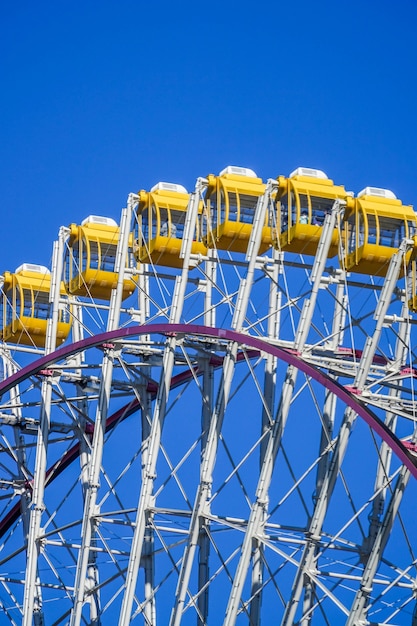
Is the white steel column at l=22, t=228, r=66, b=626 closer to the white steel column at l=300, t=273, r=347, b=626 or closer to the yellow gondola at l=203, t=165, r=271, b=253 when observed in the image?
the yellow gondola at l=203, t=165, r=271, b=253

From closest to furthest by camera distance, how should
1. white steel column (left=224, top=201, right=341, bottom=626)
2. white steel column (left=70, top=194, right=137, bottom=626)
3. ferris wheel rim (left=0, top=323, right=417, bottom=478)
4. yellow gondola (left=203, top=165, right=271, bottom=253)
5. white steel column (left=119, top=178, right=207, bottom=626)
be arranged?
ferris wheel rim (left=0, top=323, right=417, bottom=478)
white steel column (left=224, top=201, right=341, bottom=626)
white steel column (left=119, top=178, right=207, bottom=626)
yellow gondola (left=203, top=165, right=271, bottom=253)
white steel column (left=70, top=194, right=137, bottom=626)

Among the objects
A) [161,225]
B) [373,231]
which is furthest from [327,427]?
[161,225]

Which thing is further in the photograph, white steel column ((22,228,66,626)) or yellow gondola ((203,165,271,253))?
white steel column ((22,228,66,626))

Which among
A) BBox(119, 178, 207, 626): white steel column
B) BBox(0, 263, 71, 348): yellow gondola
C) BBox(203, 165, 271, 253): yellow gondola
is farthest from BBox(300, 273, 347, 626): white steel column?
BBox(0, 263, 71, 348): yellow gondola

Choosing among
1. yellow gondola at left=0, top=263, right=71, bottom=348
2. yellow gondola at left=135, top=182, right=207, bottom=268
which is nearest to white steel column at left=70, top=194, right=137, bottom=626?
yellow gondola at left=135, top=182, right=207, bottom=268

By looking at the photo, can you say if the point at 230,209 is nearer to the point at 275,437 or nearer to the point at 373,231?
the point at 373,231

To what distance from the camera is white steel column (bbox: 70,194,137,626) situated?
6294cm

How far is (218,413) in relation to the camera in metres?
58.7

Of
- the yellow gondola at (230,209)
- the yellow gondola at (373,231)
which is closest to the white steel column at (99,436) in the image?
the yellow gondola at (230,209)

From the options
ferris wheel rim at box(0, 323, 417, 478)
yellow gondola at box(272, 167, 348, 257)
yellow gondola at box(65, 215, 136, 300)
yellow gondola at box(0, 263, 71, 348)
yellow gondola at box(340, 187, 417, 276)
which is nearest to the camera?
ferris wheel rim at box(0, 323, 417, 478)

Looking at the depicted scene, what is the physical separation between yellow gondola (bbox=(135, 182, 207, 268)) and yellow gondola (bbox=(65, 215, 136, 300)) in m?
3.84

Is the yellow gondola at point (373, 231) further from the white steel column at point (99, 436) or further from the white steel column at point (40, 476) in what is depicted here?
the white steel column at point (40, 476)

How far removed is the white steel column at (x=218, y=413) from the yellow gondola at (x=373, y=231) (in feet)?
9.53

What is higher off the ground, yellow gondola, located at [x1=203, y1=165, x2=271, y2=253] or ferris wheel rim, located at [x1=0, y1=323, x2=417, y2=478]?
yellow gondola, located at [x1=203, y1=165, x2=271, y2=253]
